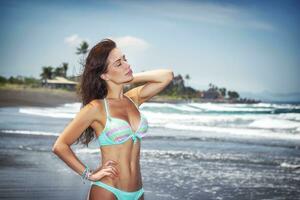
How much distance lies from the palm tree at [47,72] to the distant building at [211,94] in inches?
263

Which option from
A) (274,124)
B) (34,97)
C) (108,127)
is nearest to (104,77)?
(108,127)

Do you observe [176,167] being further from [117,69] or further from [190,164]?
[117,69]

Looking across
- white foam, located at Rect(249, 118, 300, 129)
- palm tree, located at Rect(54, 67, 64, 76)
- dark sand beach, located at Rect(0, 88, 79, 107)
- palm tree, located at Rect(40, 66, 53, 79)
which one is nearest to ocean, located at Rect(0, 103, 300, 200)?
white foam, located at Rect(249, 118, 300, 129)

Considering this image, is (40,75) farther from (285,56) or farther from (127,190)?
(127,190)

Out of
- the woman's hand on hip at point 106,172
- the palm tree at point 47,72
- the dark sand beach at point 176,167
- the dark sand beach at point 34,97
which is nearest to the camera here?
the woman's hand on hip at point 106,172

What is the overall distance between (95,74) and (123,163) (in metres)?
0.28

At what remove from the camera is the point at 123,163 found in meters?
1.53

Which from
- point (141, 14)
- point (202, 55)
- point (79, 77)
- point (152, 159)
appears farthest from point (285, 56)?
point (79, 77)

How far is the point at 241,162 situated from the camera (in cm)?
634

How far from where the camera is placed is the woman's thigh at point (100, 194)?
1.51 m

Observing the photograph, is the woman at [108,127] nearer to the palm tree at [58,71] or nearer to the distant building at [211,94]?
the palm tree at [58,71]

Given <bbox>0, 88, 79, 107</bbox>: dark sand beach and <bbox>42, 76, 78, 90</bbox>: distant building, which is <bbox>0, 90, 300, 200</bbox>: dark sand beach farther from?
<bbox>42, 76, 78, 90</bbox>: distant building

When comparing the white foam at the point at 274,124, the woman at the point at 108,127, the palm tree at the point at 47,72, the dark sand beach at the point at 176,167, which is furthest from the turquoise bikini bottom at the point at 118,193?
the palm tree at the point at 47,72

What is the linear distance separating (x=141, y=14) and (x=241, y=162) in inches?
450
